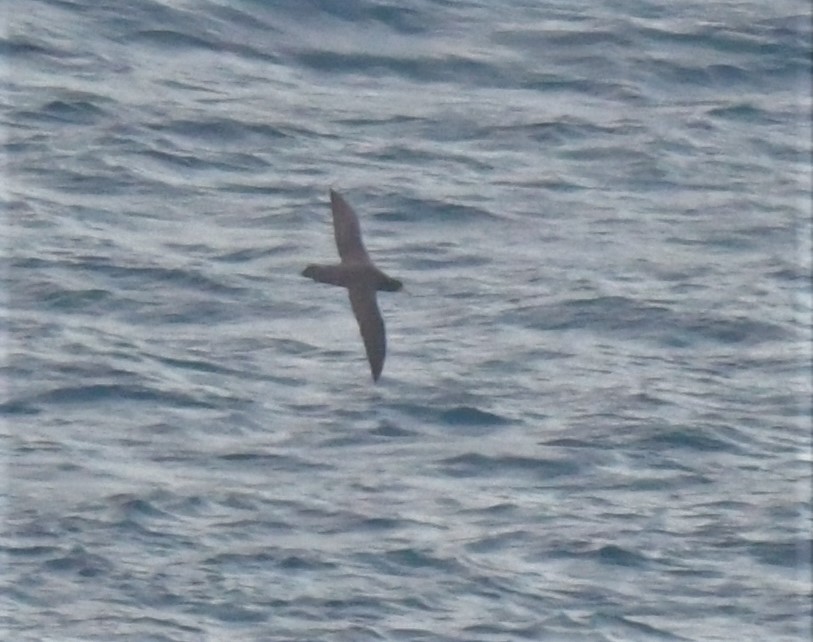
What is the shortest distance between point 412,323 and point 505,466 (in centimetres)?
273

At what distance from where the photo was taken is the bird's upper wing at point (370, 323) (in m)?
14.3

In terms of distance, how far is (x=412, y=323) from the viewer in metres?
23.5

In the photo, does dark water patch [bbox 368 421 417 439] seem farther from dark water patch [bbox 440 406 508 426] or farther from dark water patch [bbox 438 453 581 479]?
dark water patch [bbox 438 453 581 479]

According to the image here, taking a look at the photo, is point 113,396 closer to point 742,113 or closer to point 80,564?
point 80,564

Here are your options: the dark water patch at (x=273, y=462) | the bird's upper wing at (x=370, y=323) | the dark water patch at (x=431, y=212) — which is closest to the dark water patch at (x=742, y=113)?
the dark water patch at (x=431, y=212)

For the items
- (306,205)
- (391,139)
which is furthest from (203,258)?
(391,139)

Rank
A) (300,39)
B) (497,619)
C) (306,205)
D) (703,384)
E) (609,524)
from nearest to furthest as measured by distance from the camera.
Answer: (497,619) < (609,524) < (703,384) < (306,205) < (300,39)

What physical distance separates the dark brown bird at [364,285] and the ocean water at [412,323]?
4.52 m

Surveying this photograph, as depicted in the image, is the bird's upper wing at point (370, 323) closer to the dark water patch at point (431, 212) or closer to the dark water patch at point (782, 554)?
the dark water patch at point (782, 554)

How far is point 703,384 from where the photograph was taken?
2317cm

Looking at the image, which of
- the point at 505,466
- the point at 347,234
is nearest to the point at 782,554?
the point at 505,466

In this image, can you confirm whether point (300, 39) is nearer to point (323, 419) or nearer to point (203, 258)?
point (203, 258)

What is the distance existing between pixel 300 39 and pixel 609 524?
8497mm

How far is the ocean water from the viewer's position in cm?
1953
